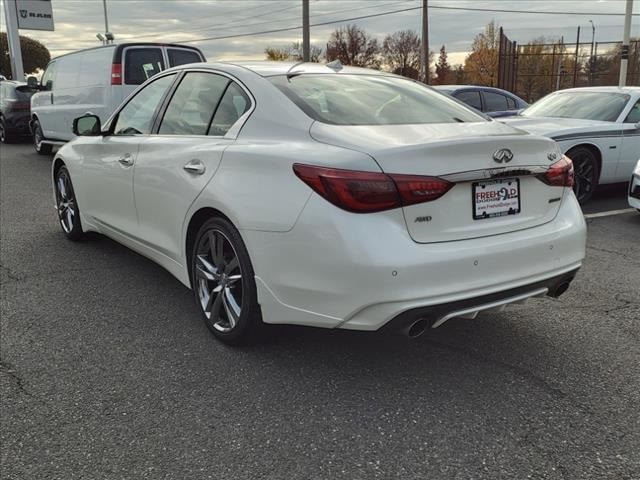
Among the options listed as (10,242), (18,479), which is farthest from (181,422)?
(10,242)

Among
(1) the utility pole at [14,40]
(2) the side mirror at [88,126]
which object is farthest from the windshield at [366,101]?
(1) the utility pole at [14,40]

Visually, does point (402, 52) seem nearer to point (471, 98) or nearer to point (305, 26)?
point (305, 26)

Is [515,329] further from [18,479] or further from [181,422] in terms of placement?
[18,479]

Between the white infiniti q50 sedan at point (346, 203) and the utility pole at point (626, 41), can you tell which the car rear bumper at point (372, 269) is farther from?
the utility pole at point (626, 41)

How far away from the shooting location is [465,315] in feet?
9.18

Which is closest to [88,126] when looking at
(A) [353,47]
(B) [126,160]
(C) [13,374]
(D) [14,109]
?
(B) [126,160]

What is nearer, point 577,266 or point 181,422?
point 181,422

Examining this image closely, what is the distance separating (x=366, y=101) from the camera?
344cm

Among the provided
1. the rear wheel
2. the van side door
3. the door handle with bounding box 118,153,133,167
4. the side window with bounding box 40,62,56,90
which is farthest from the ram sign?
the door handle with bounding box 118,153,133,167

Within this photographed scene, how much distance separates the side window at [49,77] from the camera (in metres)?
12.3

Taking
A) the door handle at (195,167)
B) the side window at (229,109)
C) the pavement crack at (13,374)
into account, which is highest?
the side window at (229,109)

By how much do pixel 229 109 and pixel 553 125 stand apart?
5.52m

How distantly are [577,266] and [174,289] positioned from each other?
2.72 m

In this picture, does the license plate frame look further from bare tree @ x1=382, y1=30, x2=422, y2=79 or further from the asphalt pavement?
bare tree @ x1=382, y1=30, x2=422, y2=79
